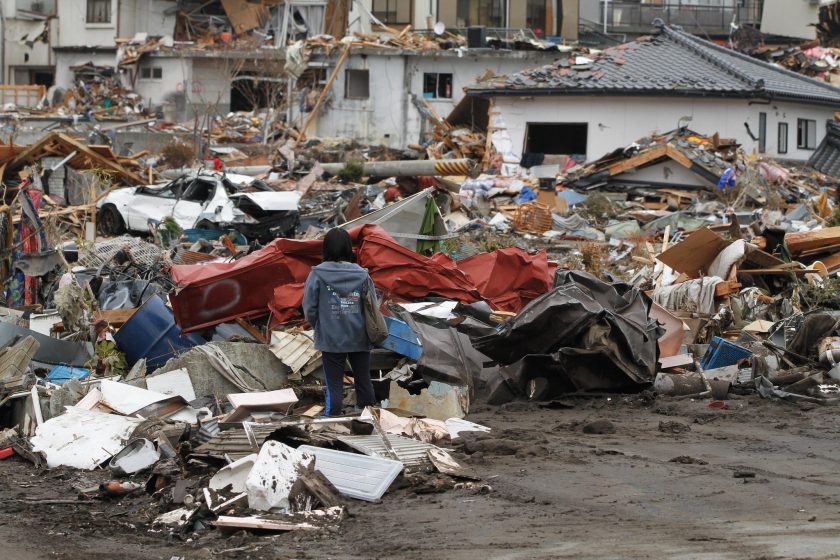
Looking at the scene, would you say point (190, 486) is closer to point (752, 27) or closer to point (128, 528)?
point (128, 528)

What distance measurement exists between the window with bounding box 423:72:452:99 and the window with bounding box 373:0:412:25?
6.14 metres

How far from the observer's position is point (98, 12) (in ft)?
134

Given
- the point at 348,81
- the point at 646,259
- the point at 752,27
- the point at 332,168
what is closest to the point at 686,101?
the point at 332,168

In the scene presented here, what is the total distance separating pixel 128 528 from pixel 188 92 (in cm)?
3306

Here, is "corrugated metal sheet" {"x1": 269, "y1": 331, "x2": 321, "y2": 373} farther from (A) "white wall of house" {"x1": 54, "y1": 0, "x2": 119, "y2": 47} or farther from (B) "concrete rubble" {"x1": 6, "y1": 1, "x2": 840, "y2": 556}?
(A) "white wall of house" {"x1": 54, "y1": 0, "x2": 119, "y2": 47}

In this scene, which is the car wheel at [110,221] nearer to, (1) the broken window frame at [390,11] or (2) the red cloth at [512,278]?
(2) the red cloth at [512,278]

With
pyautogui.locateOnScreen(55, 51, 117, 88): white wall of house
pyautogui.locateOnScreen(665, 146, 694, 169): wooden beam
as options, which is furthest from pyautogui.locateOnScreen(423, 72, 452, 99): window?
pyautogui.locateOnScreen(665, 146, 694, 169): wooden beam

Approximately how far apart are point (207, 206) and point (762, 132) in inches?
509

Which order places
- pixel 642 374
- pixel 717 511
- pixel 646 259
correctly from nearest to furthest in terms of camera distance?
pixel 717 511 → pixel 642 374 → pixel 646 259

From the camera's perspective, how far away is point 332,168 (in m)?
25.9

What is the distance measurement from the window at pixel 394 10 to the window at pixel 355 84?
6.04m

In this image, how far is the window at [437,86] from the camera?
35438 mm

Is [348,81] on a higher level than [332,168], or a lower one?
higher

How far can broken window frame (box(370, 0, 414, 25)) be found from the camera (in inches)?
1602
